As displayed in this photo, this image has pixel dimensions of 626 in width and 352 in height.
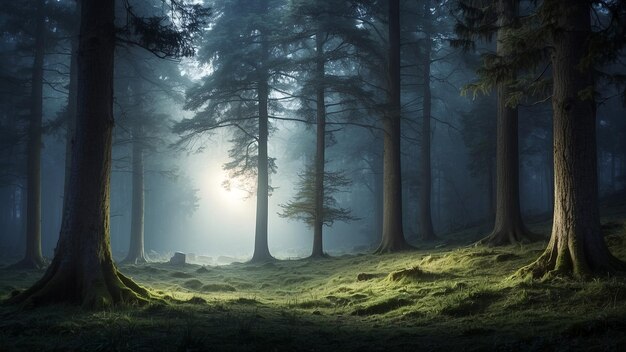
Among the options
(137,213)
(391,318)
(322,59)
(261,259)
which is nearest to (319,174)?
(322,59)

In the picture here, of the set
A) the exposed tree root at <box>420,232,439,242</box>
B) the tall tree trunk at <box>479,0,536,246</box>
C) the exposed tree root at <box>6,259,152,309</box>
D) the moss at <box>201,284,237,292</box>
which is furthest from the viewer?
the exposed tree root at <box>420,232,439,242</box>

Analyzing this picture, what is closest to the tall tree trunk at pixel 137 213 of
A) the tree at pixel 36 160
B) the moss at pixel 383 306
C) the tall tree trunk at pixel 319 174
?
the tree at pixel 36 160

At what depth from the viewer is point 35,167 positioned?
17906mm

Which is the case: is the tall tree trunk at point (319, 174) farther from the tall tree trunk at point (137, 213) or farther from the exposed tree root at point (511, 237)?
the tall tree trunk at point (137, 213)

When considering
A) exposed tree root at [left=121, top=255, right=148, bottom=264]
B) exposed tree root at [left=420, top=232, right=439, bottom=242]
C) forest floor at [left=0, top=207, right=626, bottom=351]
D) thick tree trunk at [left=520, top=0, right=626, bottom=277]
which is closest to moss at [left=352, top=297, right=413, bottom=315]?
forest floor at [left=0, top=207, right=626, bottom=351]

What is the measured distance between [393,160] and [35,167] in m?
14.9

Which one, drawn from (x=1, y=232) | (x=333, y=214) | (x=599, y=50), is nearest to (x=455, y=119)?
(x=333, y=214)

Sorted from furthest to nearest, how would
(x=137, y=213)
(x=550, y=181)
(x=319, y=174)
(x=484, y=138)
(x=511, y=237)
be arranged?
(x=550, y=181) → (x=484, y=138) → (x=137, y=213) → (x=319, y=174) → (x=511, y=237)

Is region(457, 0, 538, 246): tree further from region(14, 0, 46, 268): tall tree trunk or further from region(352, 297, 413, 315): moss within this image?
region(14, 0, 46, 268): tall tree trunk

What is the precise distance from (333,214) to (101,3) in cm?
1295

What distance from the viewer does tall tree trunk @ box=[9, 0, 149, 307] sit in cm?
802

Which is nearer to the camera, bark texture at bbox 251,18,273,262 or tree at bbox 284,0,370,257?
tree at bbox 284,0,370,257

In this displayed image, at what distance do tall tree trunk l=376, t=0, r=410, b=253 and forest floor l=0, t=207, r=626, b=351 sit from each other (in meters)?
5.56

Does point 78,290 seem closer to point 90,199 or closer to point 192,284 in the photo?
point 90,199
